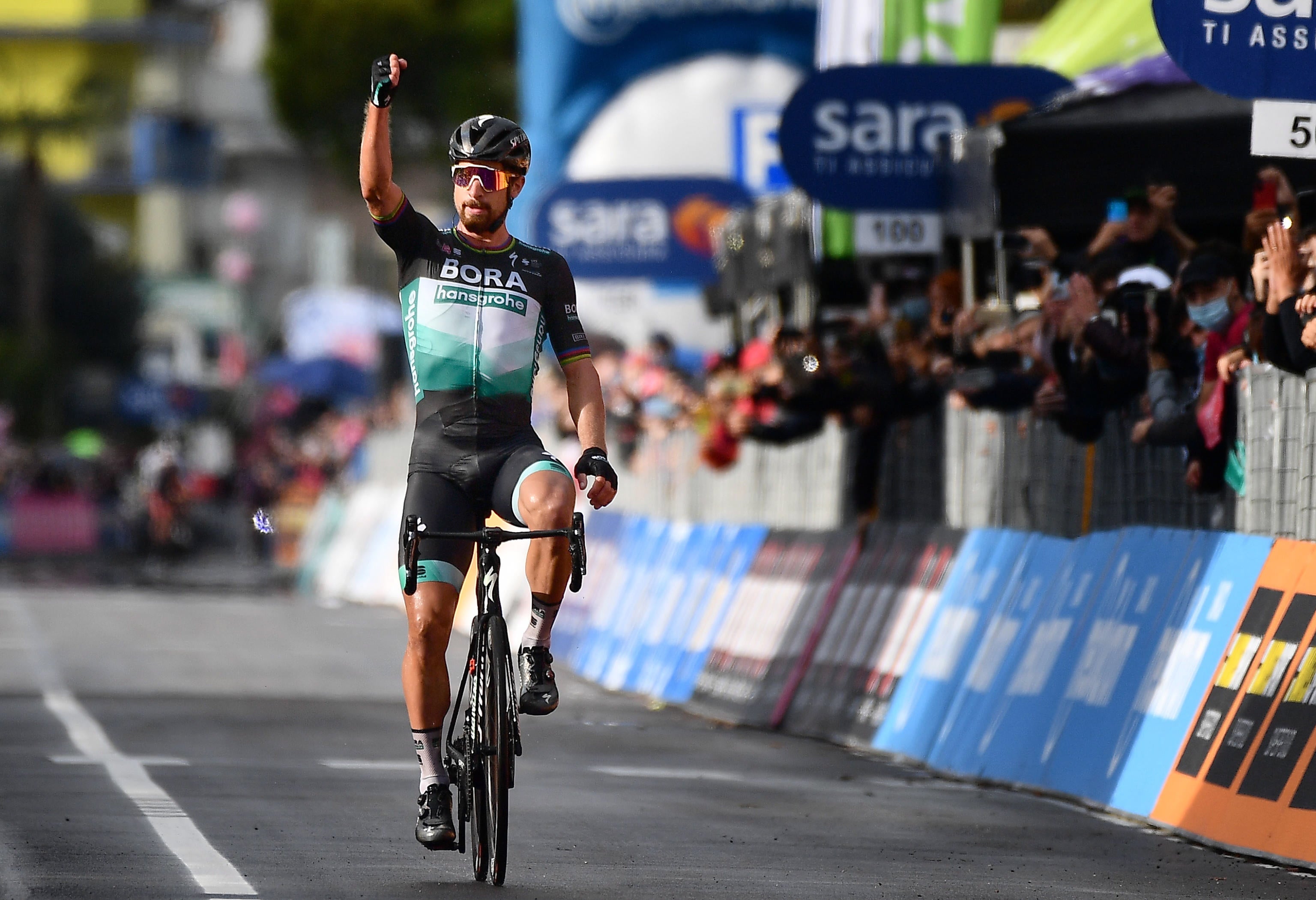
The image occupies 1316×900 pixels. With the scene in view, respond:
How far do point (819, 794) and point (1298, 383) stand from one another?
9.27 feet

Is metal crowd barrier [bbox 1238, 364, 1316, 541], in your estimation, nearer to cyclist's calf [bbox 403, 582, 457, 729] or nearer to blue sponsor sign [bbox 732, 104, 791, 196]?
cyclist's calf [bbox 403, 582, 457, 729]

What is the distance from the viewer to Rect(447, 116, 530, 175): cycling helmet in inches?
358

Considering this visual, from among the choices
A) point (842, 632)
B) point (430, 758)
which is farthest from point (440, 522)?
point (842, 632)

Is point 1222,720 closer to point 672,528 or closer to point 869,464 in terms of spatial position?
point 869,464

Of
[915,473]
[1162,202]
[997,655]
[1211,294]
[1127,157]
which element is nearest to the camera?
[1211,294]

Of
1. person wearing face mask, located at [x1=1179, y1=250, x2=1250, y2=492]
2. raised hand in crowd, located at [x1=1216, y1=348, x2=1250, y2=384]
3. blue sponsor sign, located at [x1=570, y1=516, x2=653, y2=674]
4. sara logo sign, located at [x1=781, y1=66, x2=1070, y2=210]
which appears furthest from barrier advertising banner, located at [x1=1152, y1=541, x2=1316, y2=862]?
blue sponsor sign, located at [x1=570, y1=516, x2=653, y2=674]

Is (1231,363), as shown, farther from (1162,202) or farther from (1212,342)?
(1162,202)

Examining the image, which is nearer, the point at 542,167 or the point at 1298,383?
the point at 1298,383

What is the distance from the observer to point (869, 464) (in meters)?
16.4

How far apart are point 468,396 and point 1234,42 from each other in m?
3.59

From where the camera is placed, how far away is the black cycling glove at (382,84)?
871 centimetres

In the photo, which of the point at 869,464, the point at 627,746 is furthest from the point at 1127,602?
the point at 869,464

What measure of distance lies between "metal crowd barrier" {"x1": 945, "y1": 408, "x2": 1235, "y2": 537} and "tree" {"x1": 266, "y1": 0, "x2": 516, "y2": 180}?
47.3 metres

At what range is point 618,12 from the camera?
101 feet
